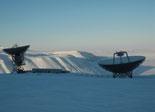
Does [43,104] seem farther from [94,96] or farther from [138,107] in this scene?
[138,107]

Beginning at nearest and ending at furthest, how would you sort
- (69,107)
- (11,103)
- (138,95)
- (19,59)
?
(69,107) < (11,103) < (138,95) < (19,59)

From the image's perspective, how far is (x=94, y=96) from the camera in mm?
19203

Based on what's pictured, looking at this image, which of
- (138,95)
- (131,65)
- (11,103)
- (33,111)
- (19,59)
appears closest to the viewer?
(33,111)

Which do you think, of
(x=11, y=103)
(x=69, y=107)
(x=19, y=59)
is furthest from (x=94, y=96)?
(x=19, y=59)

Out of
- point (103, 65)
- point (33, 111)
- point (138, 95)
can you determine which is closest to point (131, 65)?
point (103, 65)

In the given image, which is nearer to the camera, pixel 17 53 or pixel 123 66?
pixel 123 66

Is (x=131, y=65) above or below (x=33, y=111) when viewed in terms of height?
below

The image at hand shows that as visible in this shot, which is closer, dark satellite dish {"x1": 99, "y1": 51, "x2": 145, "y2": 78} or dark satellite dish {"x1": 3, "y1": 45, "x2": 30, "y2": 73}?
dark satellite dish {"x1": 99, "y1": 51, "x2": 145, "y2": 78}

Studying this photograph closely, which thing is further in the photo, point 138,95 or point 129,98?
point 138,95

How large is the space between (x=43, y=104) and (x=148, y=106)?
6037mm

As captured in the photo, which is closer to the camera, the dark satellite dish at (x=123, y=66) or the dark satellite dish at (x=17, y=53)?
the dark satellite dish at (x=123, y=66)

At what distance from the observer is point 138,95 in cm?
1911

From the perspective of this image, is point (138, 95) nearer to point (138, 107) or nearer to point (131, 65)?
point (138, 107)

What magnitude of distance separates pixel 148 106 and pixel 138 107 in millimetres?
593
